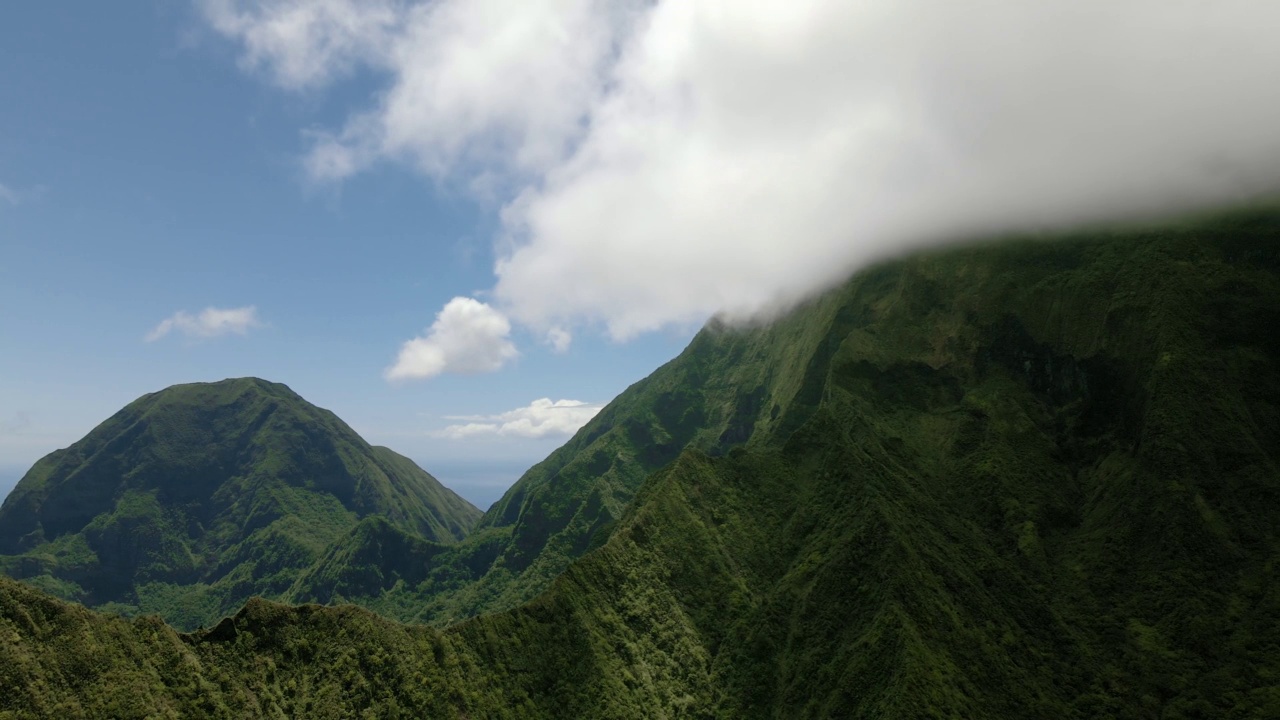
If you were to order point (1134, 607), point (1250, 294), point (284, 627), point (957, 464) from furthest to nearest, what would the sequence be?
1. point (957, 464)
2. point (1250, 294)
3. point (1134, 607)
4. point (284, 627)

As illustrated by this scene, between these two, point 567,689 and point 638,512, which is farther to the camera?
point 638,512

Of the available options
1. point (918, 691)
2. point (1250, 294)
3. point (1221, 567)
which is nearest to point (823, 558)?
point (918, 691)

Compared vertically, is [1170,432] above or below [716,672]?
above

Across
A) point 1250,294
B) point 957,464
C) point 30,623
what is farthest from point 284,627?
point 1250,294


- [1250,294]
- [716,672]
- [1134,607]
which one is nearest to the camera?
[1134,607]

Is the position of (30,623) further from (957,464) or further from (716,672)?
(957,464)

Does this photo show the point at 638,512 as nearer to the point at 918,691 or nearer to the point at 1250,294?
the point at 918,691

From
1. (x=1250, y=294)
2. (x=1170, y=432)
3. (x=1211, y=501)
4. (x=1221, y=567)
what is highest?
(x=1250, y=294)
